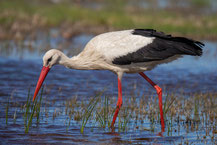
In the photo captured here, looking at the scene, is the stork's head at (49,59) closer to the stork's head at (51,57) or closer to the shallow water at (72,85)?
the stork's head at (51,57)

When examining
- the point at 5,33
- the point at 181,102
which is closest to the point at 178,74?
the point at 181,102

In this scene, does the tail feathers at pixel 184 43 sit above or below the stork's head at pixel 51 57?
above

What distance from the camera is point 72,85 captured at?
1018cm

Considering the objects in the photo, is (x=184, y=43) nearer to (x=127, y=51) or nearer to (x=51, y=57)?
(x=127, y=51)

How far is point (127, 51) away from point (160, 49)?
0.56 metres

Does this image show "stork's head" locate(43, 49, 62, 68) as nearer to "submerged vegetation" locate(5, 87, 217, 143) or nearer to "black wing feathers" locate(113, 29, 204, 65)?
"submerged vegetation" locate(5, 87, 217, 143)

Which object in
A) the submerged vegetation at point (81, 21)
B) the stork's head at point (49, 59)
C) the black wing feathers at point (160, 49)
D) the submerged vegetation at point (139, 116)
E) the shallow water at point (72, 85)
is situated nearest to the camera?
the shallow water at point (72, 85)

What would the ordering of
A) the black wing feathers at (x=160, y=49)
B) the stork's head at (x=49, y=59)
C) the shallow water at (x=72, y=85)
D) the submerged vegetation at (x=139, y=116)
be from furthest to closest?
the black wing feathers at (x=160, y=49) → the stork's head at (x=49, y=59) → the submerged vegetation at (x=139, y=116) → the shallow water at (x=72, y=85)

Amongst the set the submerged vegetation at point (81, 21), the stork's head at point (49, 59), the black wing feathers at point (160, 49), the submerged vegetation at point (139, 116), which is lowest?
the submerged vegetation at point (139, 116)

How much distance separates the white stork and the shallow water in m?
0.57

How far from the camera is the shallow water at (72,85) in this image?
6.32 metres

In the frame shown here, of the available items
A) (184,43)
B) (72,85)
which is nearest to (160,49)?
(184,43)

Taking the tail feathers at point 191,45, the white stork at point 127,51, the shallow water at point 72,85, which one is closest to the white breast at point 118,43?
the white stork at point 127,51

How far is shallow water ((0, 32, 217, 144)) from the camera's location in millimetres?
6320
